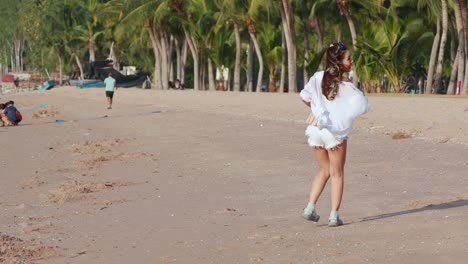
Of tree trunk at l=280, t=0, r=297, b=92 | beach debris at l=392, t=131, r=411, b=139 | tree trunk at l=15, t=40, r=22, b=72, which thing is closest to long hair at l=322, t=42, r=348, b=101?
beach debris at l=392, t=131, r=411, b=139

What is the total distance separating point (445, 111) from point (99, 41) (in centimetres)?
6358

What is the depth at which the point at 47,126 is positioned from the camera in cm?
2745

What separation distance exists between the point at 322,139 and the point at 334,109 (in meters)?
0.28

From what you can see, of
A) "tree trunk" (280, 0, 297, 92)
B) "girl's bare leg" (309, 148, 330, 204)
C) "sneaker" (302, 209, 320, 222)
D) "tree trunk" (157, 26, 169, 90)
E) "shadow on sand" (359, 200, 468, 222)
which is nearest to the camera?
"girl's bare leg" (309, 148, 330, 204)

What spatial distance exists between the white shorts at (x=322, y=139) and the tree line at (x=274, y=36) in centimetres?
2935

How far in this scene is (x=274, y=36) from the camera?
5572cm

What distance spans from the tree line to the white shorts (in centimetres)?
2935

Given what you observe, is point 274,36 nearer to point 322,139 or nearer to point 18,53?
point 322,139

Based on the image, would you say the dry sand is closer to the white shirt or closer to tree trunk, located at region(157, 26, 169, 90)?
the white shirt

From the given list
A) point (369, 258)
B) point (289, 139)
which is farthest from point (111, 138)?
point (369, 258)

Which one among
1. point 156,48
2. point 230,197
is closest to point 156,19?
point 156,48

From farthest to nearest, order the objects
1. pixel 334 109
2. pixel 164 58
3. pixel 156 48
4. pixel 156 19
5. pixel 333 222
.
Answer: pixel 156 48 < pixel 164 58 < pixel 156 19 < pixel 333 222 < pixel 334 109

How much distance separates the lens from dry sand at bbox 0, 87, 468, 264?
7.57 metres

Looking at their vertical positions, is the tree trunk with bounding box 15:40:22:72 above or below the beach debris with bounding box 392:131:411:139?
below
